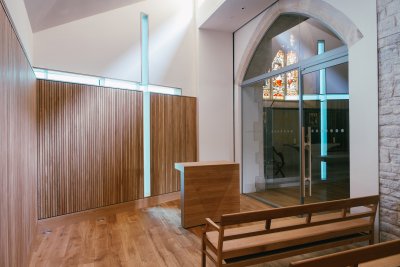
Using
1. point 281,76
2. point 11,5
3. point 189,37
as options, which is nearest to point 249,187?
point 281,76

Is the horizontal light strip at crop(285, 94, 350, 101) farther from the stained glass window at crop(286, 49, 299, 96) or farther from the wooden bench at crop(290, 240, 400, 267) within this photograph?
the wooden bench at crop(290, 240, 400, 267)

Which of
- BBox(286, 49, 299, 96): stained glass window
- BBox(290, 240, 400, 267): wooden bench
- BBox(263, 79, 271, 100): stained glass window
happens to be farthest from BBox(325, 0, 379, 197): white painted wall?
BBox(263, 79, 271, 100): stained glass window

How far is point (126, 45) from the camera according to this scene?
16.2 feet

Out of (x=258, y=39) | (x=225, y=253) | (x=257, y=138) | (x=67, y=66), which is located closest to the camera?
(x=225, y=253)

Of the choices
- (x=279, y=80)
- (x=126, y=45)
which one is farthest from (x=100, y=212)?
(x=279, y=80)

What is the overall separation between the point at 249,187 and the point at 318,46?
3.31m

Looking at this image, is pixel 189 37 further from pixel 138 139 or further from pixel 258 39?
pixel 138 139

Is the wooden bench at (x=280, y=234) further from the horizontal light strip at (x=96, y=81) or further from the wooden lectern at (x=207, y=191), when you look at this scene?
the horizontal light strip at (x=96, y=81)

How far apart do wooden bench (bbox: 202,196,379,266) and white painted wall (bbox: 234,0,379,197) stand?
1.85ft

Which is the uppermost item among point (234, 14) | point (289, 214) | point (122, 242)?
point (234, 14)

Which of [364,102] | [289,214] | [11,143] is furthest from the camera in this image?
[364,102]

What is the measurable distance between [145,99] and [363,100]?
356cm

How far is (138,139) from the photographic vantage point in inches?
193

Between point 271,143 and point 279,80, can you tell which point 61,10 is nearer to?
point 279,80
